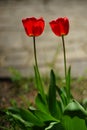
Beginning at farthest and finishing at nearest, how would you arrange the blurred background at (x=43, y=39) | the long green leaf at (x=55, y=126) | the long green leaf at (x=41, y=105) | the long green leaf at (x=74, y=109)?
the blurred background at (x=43, y=39) < the long green leaf at (x=41, y=105) < the long green leaf at (x=55, y=126) < the long green leaf at (x=74, y=109)

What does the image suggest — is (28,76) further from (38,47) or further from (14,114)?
(14,114)

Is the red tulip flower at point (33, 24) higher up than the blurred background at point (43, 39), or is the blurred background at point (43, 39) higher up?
the red tulip flower at point (33, 24)

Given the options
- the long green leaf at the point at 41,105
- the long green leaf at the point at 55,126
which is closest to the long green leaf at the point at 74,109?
the long green leaf at the point at 55,126

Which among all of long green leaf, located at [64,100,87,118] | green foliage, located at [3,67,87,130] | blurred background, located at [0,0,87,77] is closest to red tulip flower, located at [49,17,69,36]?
green foliage, located at [3,67,87,130]

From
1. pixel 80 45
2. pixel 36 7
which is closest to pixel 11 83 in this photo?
pixel 80 45

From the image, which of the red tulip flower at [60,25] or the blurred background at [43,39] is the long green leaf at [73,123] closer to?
the red tulip flower at [60,25]

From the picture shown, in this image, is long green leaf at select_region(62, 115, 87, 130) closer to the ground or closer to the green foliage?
the green foliage
